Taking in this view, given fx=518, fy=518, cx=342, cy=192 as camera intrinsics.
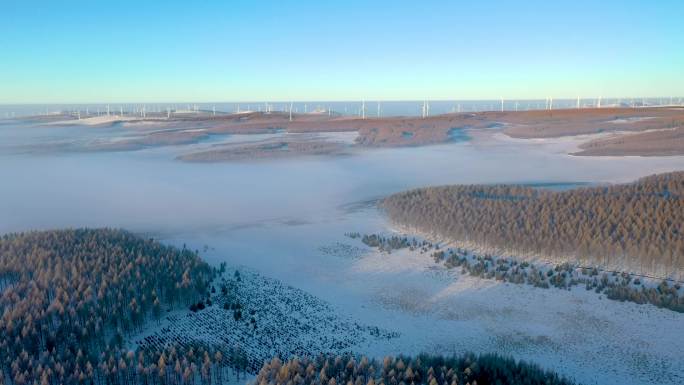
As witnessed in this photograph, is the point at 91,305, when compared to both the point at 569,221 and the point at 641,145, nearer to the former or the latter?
the point at 569,221

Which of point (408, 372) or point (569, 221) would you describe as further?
point (569, 221)

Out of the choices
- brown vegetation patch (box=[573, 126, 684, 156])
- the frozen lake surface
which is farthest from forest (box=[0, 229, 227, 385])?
brown vegetation patch (box=[573, 126, 684, 156])

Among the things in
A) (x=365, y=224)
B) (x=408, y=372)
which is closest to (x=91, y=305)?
(x=408, y=372)

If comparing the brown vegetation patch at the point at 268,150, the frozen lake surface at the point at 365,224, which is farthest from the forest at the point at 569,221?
the brown vegetation patch at the point at 268,150

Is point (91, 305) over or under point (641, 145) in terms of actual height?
under

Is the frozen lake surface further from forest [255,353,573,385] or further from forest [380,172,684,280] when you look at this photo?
forest [380,172,684,280]

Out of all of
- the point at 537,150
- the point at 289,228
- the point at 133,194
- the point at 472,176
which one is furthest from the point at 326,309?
the point at 537,150

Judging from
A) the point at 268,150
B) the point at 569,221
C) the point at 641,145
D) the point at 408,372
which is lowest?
the point at 408,372
